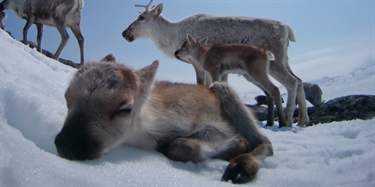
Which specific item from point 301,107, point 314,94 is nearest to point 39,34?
point 301,107

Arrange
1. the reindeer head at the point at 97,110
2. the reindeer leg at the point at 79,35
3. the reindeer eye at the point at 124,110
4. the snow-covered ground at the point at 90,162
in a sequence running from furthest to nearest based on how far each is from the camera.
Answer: the reindeer leg at the point at 79,35 < the reindeer eye at the point at 124,110 < the reindeer head at the point at 97,110 < the snow-covered ground at the point at 90,162

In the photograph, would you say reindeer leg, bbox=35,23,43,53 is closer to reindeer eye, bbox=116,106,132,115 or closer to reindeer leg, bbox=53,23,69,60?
reindeer leg, bbox=53,23,69,60

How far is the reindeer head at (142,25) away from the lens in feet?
48.4

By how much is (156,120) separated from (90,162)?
3.90 feet

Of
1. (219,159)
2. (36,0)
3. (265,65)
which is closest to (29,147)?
(219,159)

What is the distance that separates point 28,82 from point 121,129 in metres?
0.91

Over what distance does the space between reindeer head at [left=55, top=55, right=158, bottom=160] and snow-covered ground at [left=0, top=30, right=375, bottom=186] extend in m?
0.12

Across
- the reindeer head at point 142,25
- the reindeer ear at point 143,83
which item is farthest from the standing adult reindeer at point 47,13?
the reindeer ear at point 143,83

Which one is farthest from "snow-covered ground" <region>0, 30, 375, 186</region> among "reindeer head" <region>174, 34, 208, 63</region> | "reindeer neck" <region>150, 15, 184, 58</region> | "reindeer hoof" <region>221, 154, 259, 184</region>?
"reindeer neck" <region>150, 15, 184, 58</region>

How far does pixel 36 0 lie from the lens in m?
14.6

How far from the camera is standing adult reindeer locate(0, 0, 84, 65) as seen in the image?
14438 millimetres

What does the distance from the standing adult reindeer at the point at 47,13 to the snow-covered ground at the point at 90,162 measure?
11.0 m

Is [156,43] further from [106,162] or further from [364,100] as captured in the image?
[106,162]

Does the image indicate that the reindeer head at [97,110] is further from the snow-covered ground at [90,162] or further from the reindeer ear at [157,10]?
the reindeer ear at [157,10]
